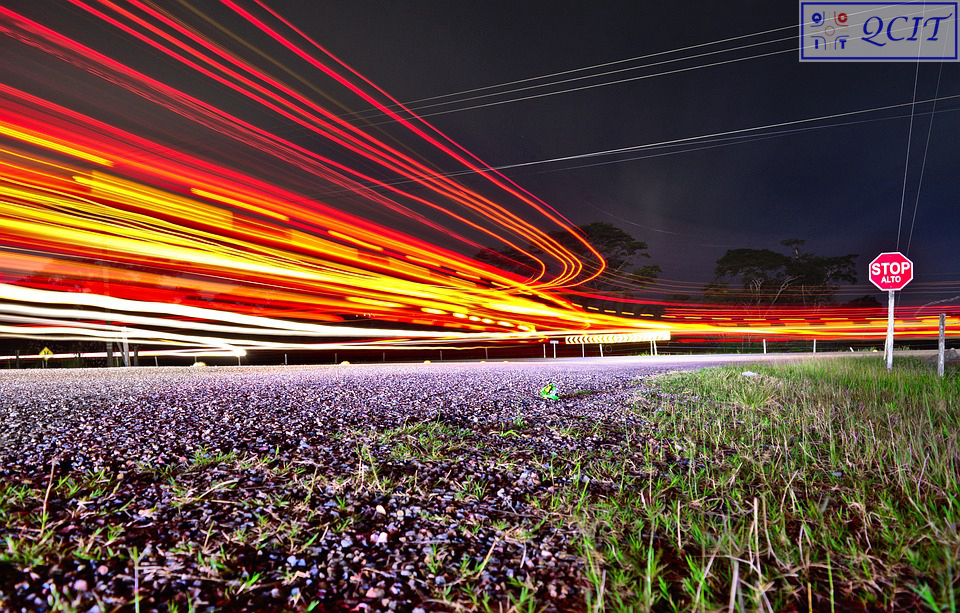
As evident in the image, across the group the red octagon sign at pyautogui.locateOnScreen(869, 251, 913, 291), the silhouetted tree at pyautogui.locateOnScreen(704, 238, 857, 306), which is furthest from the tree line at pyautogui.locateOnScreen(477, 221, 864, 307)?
the red octagon sign at pyautogui.locateOnScreen(869, 251, 913, 291)

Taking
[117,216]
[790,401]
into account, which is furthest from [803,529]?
[117,216]

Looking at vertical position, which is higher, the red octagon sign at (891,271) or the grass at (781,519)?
the red octagon sign at (891,271)

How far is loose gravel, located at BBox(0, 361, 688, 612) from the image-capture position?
1.92 metres

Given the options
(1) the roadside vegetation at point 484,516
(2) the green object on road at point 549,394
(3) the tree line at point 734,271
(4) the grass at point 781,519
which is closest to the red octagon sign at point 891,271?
(4) the grass at point 781,519

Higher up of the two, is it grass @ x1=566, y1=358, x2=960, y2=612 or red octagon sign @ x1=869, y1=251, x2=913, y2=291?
red octagon sign @ x1=869, y1=251, x2=913, y2=291

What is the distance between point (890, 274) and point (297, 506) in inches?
460

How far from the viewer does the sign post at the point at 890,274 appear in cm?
938

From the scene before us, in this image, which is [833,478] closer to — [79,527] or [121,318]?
[79,527]

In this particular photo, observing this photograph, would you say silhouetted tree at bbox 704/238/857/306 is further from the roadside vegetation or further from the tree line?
the roadside vegetation

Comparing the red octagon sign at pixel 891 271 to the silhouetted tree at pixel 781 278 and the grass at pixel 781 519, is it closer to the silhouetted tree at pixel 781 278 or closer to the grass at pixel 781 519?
the grass at pixel 781 519

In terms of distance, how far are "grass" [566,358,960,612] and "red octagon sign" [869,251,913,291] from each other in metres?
5.62

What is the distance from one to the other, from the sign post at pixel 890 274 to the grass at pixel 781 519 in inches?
216

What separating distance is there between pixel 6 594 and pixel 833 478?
14.3 ft

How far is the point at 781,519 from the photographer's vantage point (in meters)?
2.47
